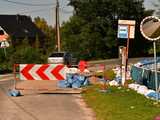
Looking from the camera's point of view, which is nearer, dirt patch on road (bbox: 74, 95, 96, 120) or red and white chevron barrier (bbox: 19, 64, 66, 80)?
dirt patch on road (bbox: 74, 95, 96, 120)

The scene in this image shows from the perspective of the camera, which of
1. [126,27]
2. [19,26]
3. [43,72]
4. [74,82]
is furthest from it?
[19,26]

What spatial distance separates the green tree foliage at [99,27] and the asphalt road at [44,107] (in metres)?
54.6

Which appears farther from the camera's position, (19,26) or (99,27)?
(19,26)

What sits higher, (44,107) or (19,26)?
(44,107)

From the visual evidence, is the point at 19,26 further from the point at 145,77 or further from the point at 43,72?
the point at 43,72

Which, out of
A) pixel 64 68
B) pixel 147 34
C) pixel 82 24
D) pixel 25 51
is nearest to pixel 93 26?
pixel 82 24

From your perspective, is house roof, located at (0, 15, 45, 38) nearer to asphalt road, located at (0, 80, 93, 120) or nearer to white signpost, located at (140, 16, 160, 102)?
asphalt road, located at (0, 80, 93, 120)

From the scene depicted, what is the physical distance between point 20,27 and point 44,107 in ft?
274

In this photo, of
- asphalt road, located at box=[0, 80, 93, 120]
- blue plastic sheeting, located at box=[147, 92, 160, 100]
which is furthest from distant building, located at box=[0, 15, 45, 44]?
blue plastic sheeting, located at box=[147, 92, 160, 100]

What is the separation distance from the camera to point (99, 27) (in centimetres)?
7794

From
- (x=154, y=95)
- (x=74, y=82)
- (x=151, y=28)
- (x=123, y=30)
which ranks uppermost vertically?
(x=151, y=28)

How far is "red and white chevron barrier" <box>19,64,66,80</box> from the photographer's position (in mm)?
23281

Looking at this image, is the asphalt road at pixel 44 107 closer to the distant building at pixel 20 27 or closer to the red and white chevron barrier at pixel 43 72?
the red and white chevron barrier at pixel 43 72

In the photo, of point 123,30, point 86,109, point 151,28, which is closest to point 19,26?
point 123,30
